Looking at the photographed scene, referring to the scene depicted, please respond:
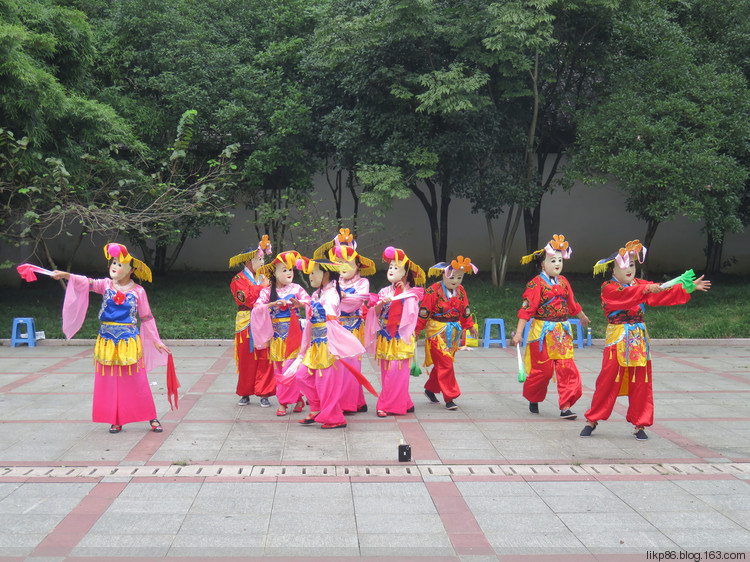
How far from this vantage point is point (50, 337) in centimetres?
1272

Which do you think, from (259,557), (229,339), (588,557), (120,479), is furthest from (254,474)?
(229,339)

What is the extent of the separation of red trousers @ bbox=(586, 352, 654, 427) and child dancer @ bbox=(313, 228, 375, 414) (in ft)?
7.56

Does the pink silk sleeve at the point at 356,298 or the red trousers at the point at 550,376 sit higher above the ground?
the pink silk sleeve at the point at 356,298

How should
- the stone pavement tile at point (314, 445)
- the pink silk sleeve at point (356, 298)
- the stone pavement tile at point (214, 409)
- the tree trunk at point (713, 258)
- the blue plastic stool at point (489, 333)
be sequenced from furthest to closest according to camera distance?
the tree trunk at point (713, 258) < the blue plastic stool at point (489, 333) < the stone pavement tile at point (214, 409) < the pink silk sleeve at point (356, 298) < the stone pavement tile at point (314, 445)

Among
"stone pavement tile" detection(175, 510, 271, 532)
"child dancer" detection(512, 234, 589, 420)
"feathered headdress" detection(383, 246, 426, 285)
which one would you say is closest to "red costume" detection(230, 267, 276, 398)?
"feathered headdress" detection(383, 246, 426, 285)

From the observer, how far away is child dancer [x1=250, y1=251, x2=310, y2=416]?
7.28 meters

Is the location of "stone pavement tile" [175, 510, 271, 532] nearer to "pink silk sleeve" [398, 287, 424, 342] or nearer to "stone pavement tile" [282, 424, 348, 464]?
"stone pavement tile" [282, 424, 348, 464]

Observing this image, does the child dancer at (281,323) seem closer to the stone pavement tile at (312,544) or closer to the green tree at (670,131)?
the stone pavement tile at (312,544)

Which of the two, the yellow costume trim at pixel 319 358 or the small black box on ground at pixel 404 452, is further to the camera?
the yellow costume trim at pixel 319 358

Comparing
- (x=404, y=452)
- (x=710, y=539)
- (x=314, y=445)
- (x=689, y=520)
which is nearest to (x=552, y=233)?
(x=314, y=445)

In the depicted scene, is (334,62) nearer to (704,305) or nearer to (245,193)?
(245,193)

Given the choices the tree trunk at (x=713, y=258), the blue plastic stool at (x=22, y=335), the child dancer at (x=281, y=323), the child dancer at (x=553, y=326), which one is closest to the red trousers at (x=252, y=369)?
the child dancer at (x=281, y=323)

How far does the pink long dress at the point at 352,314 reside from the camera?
707 centimetres

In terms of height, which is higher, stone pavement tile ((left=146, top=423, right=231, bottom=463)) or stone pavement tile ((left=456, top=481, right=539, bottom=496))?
stone pavement tile ((left=146, top=423, right=231, bottom=463))
